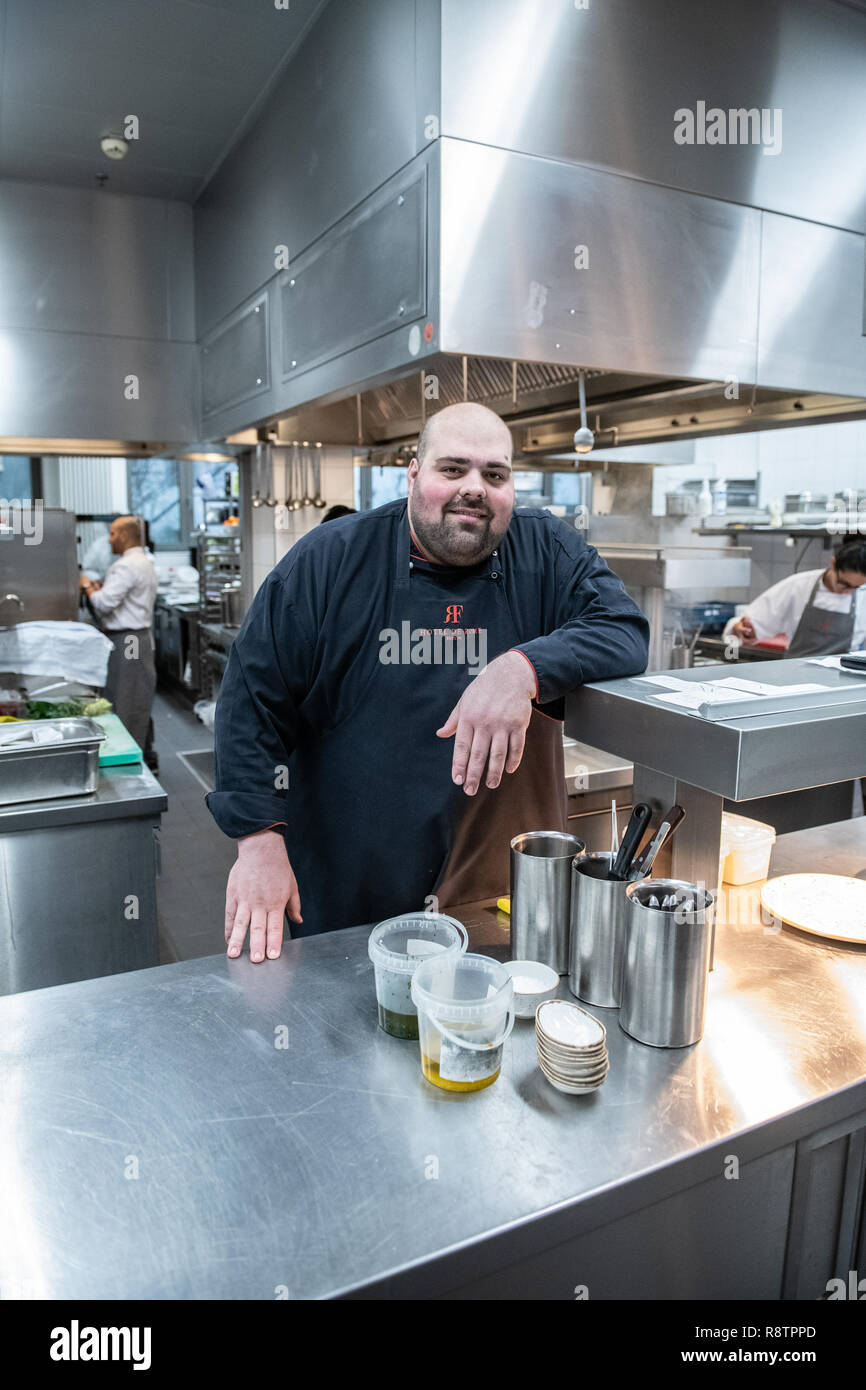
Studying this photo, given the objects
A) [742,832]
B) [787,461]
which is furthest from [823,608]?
[787,461]

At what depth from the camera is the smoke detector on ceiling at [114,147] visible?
328 centimetres

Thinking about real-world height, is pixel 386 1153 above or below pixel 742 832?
below

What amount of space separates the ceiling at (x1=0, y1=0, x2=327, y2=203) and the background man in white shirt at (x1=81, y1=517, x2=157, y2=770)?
2372mm

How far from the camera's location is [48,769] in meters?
2.46

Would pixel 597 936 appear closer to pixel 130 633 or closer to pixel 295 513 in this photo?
pixel 295 513

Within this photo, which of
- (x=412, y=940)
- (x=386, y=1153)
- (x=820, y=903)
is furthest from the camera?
(x=820, y=903)

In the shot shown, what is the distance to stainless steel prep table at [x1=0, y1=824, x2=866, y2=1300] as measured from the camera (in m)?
0.83

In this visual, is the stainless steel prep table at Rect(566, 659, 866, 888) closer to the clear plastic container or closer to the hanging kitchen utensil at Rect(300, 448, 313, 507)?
the clear plastic container

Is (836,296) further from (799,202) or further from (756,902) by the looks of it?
(756,902)

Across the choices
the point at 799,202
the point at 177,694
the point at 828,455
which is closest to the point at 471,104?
the point at 799,202

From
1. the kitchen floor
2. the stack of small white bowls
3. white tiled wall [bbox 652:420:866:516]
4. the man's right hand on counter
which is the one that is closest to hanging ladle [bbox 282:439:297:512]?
the kitchen floor

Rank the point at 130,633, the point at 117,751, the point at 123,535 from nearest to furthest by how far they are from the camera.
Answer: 1. the point at 117,751
2. the point at 130,633
3. the point at 123,535

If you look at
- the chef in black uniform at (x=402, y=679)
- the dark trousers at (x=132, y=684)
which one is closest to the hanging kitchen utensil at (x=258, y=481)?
the dark trousers at (x=132, y=684)

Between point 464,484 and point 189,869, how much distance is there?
3076 mm
